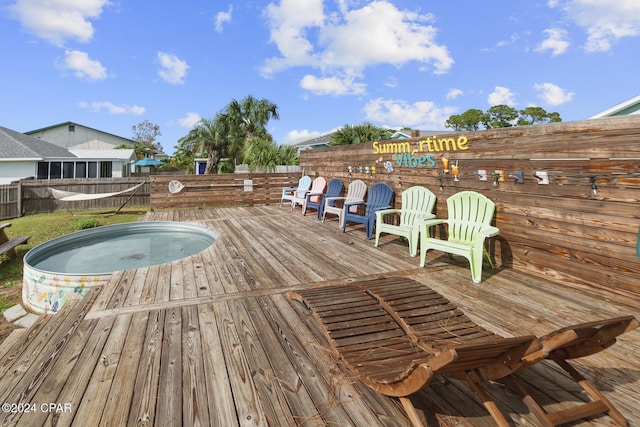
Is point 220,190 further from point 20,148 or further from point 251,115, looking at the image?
point 251,115

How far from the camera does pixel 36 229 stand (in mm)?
8109

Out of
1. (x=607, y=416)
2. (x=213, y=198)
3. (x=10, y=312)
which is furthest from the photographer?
(x=213, y=198)

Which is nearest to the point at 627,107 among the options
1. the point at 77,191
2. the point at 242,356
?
the point at 242,356

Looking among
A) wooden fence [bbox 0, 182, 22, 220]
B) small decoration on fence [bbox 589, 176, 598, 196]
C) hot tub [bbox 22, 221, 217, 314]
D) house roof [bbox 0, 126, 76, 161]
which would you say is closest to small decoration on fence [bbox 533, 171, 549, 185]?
small decoration on fence [bbox 589, 176, 598, 196]

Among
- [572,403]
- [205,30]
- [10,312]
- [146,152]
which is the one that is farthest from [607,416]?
[146,152]

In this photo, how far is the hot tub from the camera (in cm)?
361

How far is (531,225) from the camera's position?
3.54 meters

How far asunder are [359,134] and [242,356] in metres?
12.2

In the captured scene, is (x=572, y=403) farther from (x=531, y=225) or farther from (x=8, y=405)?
(x=8, y=405)

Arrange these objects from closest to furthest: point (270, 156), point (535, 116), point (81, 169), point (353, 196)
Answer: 1. point (353, 196)
2. point (270, 156)
3. point (81, 169)
4. point (535, 116)

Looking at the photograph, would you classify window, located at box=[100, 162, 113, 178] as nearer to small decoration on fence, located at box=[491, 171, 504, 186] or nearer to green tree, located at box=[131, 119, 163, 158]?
small decoration on fence, located at box=[491, 171, 504, 186]

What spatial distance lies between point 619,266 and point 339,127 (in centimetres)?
1174

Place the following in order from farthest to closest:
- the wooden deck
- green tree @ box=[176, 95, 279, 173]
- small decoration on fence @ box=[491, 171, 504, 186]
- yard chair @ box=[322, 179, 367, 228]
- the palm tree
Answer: the palm tree < green tree @ box=[176, 95, 279, 173] < yard chair @ box=[322, 179, 367, 228] < small decoration on fence @ box=[491, 171, 504, 186] < the wooden deck

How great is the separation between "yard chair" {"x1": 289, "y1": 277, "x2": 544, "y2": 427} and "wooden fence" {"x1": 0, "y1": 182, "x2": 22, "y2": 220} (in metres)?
12.4
